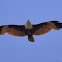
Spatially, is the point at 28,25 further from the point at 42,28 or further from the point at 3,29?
the point at 3,29

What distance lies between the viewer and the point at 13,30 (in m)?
16.2

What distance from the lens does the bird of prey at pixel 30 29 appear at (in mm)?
15859

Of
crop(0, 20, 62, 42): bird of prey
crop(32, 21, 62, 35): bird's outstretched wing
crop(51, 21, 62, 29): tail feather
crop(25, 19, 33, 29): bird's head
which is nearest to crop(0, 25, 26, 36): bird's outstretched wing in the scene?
crop(0, 20, 62, 42): bird of prey

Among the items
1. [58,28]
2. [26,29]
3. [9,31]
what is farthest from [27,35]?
[58,28]

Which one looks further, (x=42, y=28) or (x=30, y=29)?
(x=42, y=28)

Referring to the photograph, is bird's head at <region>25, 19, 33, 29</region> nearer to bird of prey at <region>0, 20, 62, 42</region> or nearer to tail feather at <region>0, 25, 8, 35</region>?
bird of prey at <region>0, 20, 62, 42</region>

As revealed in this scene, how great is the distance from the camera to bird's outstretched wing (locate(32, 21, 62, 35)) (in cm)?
1589

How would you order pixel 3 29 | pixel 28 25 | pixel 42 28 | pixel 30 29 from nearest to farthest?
pixel 28 25
pixel 30 29
pixel 3 29
pixel 42 28

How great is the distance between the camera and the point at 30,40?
1573cm

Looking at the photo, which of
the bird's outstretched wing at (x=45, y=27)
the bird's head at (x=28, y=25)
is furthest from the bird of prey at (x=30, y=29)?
the bird's head at (x=28, y=25)

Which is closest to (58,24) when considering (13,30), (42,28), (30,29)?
(42,28)

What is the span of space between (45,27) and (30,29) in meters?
1.33

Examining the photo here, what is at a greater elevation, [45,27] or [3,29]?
[3,29]

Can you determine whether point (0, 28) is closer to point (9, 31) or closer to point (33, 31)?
point (9, 31)
